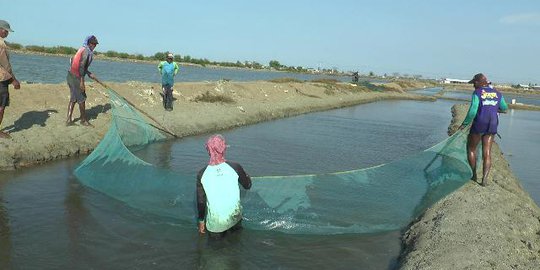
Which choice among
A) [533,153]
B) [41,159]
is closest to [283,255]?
[41,159]

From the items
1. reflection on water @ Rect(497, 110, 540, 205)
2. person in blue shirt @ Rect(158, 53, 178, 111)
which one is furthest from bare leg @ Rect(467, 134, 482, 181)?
person in blue shirt @ Rect(158, 53, 178, 111)

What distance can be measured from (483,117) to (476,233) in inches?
101

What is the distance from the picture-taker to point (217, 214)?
17.1ft

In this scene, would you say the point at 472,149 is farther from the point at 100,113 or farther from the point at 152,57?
the point at 152,57

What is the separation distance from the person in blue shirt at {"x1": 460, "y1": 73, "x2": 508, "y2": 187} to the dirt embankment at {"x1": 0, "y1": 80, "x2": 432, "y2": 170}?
25.1ft

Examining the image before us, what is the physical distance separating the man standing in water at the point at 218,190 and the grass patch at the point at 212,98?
12.9 meters

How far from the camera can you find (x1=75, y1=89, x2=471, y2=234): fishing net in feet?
19.6

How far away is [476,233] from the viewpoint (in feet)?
17.2

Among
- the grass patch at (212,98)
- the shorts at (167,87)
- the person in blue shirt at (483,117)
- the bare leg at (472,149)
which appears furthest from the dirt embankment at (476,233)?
the grass patch at (212,98)

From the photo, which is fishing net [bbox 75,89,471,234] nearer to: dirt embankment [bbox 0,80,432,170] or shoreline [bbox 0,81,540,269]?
shoreline [bbox 0,81,540,269]

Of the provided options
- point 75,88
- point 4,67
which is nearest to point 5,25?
point 4,67

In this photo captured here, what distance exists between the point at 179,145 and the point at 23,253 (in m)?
6.81

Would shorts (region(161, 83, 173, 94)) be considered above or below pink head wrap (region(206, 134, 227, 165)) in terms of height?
above

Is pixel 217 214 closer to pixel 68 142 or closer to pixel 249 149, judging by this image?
pixel 68 142
